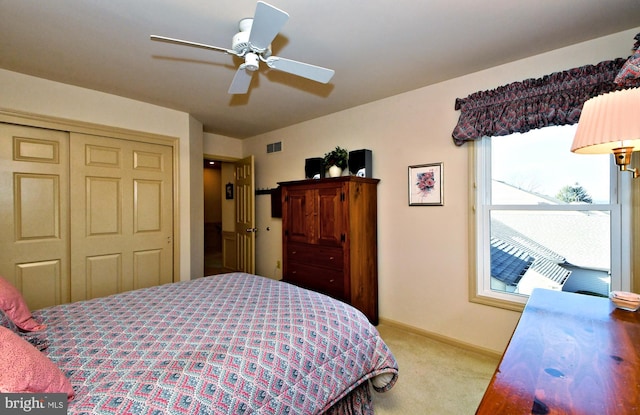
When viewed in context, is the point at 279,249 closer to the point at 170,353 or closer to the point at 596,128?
the point at 170,353

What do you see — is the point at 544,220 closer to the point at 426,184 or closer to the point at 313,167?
the point at 426,184

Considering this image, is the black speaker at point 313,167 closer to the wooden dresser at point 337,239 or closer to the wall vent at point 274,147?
the wooden dresser at point 337,239

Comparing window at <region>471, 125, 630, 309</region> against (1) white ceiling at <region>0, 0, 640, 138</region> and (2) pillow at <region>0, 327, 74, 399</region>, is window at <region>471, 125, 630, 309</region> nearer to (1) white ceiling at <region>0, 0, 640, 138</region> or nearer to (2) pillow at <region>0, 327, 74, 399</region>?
(1) white ceiling at <region>0, 0, 640, 138</region>

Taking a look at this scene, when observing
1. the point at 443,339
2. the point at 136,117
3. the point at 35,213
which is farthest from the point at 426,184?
the point at 35,213

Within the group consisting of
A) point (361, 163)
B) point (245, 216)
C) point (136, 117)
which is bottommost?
point (245, 216)

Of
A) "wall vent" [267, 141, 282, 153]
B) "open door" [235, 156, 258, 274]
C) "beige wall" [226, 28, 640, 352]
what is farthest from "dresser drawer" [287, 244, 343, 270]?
"wall vent" [267, 141, 282, 153]

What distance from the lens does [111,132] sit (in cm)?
304

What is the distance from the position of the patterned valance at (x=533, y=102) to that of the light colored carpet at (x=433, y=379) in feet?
6.15

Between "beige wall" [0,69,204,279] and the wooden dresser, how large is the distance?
130cm

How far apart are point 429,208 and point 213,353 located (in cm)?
231

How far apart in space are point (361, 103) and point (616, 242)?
2.49 meters

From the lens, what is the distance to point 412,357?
246cm

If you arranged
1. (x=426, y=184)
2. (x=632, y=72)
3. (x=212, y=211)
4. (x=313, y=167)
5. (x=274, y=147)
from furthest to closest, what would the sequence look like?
(x=212, y=211)
(x=274, y=147)
(x=313, y=167)
(x=426, y=184)
(x=632, y=72)

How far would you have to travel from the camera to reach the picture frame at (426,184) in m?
2.75
